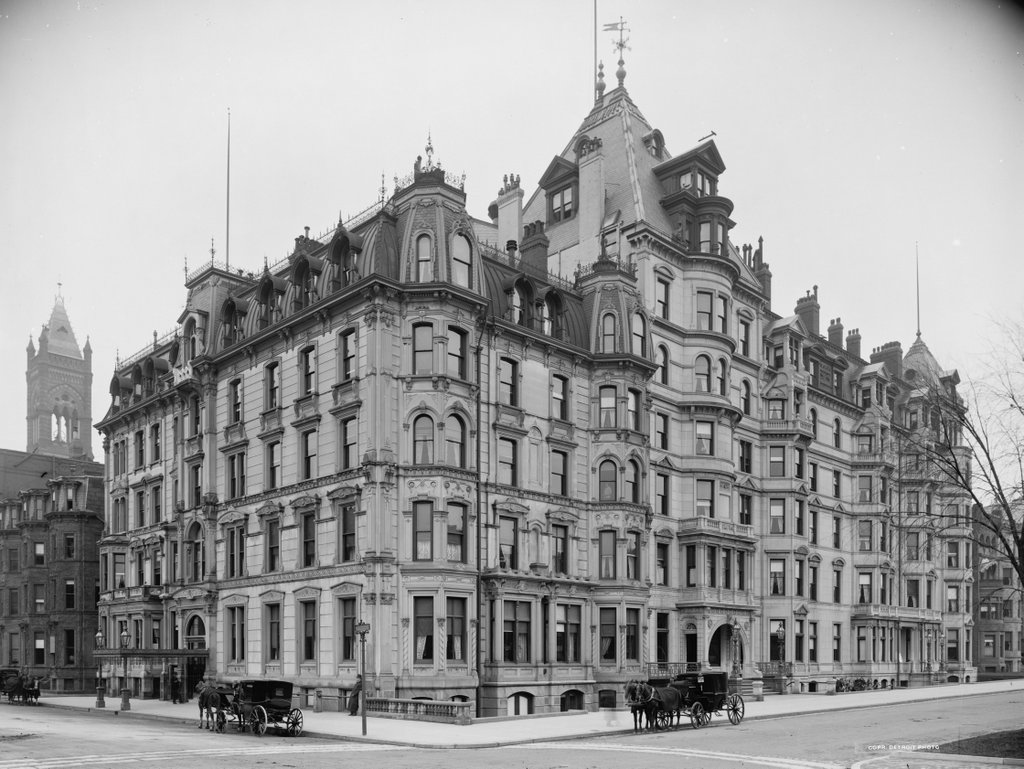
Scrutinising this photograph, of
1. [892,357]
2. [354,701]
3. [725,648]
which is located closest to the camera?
[354,701]

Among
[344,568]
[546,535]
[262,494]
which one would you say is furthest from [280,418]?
[546,535]

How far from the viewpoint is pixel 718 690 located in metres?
32.6

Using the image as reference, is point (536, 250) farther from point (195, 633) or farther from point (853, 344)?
point (853, 344)

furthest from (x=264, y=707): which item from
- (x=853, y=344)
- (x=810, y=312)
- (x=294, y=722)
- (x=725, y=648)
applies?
(x=853, y=344)

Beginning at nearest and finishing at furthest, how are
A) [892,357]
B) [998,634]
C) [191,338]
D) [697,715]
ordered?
[697,715], [191,338], [892,357], [998,634]

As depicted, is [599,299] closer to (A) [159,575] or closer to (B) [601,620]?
(B) [601,620]

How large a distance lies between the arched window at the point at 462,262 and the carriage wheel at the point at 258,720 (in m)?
16.7

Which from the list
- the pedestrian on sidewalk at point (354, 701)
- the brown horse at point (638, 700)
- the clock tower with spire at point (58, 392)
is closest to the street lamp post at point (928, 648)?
the brown horse at point (638, 700)

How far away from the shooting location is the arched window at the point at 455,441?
37.6 meters

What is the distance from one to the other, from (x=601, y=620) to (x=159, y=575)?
22.0 metres

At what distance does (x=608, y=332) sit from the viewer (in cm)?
4500

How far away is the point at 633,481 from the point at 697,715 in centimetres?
1478

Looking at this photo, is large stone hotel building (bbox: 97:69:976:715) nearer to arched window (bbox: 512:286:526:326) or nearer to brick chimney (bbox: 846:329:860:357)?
arched window (bbox: 512:286:526:326)

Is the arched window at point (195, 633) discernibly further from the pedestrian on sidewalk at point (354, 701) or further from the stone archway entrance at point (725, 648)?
the stone archway entrance at point (725, 648)
